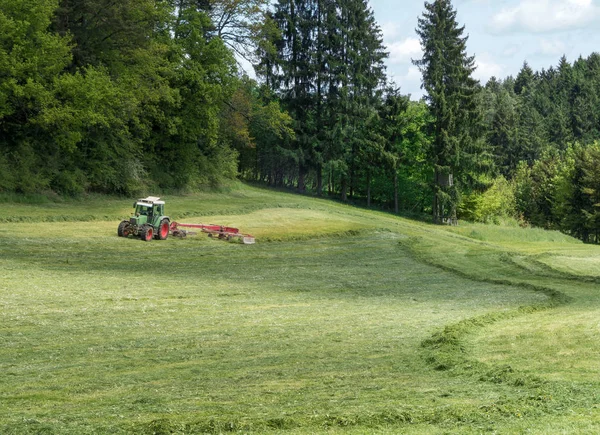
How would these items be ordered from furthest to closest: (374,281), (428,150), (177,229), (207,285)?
(428,150) < (177,229) < (374,281) < (207,285)

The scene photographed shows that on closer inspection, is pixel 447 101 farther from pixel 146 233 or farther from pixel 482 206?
pixel 146 233

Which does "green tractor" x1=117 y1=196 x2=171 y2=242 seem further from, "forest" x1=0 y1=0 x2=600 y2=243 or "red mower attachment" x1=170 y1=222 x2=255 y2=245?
"forest" x1=0 y1=0 x2=600 y2=243

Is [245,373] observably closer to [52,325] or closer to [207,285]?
[52,325]

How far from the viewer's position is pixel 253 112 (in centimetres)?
6256

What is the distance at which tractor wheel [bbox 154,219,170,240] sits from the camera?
111ft

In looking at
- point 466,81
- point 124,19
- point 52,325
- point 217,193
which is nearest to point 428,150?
point 466,81

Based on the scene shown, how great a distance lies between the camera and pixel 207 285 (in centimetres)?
2403

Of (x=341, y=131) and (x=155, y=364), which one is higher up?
(x=341, y=131)

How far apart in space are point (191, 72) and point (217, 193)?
1009cm

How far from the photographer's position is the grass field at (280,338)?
929 cm

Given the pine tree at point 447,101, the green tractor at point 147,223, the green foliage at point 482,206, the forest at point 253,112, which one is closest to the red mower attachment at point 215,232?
the green tractor at point 147,223

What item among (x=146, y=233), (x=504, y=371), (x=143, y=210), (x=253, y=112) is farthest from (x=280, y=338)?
(x=253, y=112)

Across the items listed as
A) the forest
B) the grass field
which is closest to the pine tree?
the forest

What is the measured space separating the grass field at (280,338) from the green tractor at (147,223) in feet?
2.64
